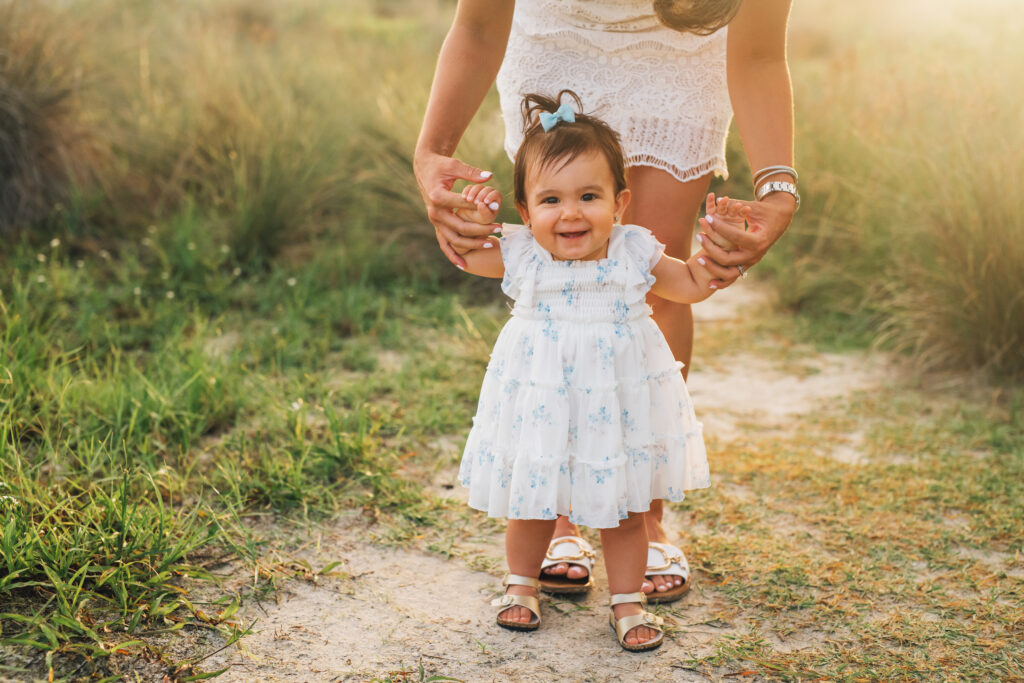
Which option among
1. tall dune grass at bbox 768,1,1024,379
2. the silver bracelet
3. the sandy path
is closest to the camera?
the sandy path

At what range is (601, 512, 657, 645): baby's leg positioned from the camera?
Answer: 6.93 ft

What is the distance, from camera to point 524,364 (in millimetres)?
2020

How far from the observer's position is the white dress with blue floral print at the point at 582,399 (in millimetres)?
1977

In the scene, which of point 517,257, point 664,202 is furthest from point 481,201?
point 664,202

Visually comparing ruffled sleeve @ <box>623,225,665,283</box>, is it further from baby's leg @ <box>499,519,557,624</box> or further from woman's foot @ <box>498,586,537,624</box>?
woman's foot @ <box>498,586,537,624</box>

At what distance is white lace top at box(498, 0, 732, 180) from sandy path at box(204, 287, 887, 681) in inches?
44.9

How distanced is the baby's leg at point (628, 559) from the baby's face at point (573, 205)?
65 centimetres

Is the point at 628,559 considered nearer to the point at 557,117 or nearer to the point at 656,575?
the point at 656,575

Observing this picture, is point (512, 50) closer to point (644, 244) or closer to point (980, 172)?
point (644, 244)

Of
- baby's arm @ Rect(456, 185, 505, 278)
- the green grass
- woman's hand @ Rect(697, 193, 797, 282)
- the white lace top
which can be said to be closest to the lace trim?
the white lace top

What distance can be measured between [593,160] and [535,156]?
13 cm

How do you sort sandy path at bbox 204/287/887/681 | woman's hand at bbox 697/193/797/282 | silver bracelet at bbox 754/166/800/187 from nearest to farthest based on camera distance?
1. woman's hand at bbox 697/193/797/282
2. sandy path at bbox 204/287/887/681
3. silver bracelet at bbox 754/166/800/187

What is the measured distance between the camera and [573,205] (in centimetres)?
197

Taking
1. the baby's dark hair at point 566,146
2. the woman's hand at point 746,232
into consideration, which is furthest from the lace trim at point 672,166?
the woman's hand at point 746,232
